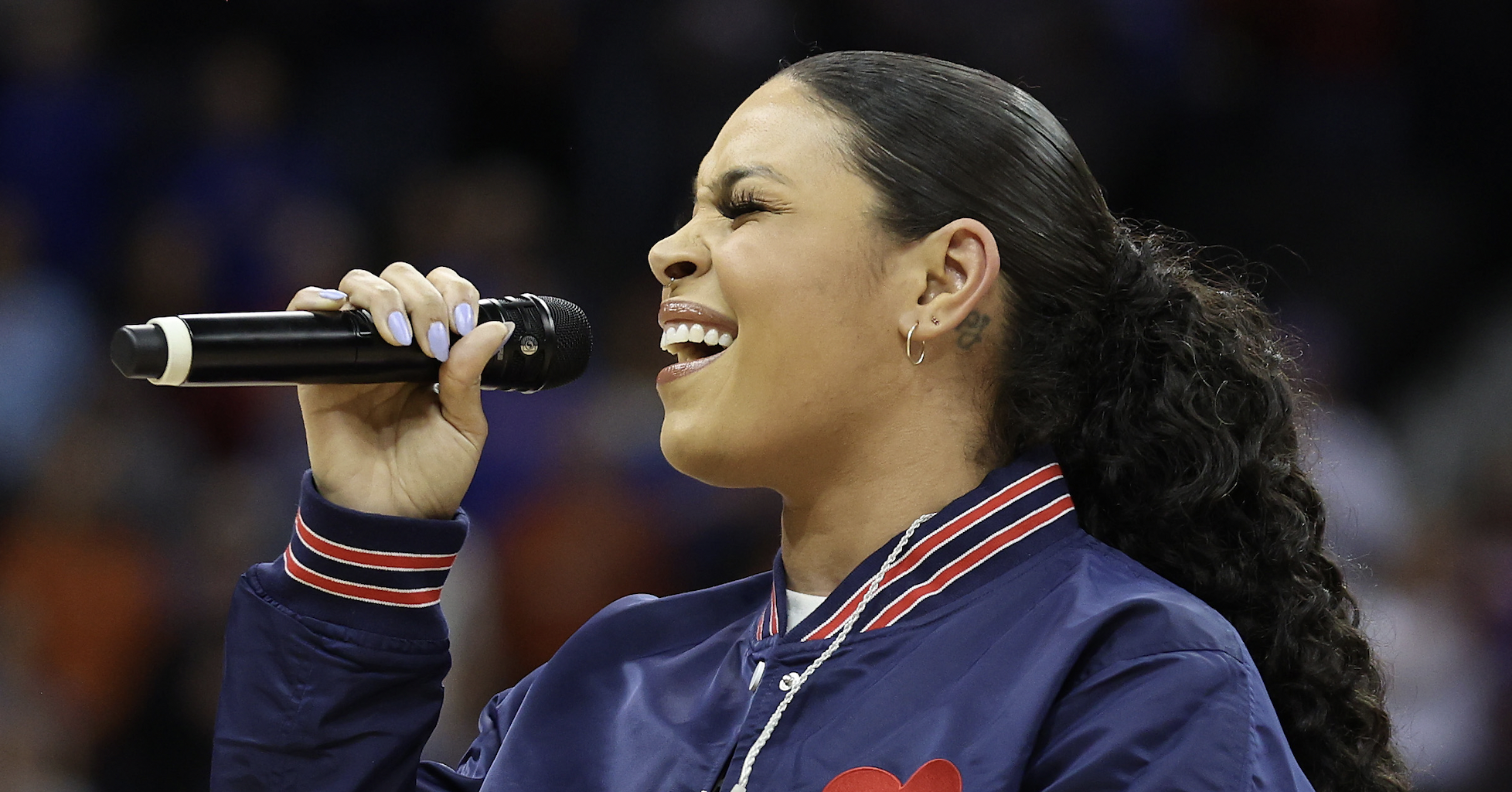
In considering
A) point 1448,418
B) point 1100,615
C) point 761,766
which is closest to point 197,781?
point 761,766

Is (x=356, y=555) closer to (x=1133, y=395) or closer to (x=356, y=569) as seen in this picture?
(x=356, y=569)

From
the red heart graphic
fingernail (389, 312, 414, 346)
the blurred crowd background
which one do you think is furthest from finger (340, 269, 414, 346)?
the blurred crowd background

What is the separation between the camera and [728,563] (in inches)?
170

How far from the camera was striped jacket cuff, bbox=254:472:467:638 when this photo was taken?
1.86 m

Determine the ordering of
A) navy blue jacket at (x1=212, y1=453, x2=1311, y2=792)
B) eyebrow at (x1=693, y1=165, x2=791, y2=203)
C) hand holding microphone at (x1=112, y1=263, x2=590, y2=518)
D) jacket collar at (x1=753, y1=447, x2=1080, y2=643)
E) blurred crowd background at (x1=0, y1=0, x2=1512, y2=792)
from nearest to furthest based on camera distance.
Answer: navy blue jacket at (x1=212, y1=453, x2=1311, y2=792), hand holding microphone at (x1=112, y1=263, x2=590, y2=518), jacket collar at (x1=753, y1=447, x2=1080, y2=643), eyebrow at (x1=693, y1=165, x2=791, y2=203), blurred crowd background at (x1=0, y1=0, x2=1512, y2=792)

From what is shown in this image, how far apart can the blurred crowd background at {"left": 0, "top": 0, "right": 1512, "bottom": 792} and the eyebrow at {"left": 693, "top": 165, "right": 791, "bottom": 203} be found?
2294 millimetres

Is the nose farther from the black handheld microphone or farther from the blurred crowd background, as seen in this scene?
the blurred crowd background

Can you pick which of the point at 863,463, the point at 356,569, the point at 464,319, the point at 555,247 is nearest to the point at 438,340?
the point at 464,319

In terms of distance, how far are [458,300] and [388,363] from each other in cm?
10

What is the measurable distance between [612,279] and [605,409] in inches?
20.6

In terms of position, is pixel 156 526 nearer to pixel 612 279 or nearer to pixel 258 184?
pixel 258 184

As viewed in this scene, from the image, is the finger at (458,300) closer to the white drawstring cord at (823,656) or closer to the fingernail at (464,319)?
the fingernail at (464,319)

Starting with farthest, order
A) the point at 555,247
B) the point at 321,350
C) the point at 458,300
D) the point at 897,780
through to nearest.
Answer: the point at 555,247
the point at 458,300
the point at 321,350
the point at 897,780

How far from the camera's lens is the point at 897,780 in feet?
5.25
